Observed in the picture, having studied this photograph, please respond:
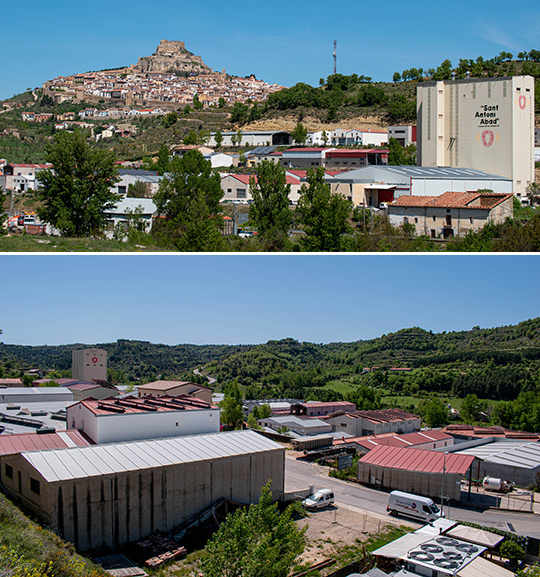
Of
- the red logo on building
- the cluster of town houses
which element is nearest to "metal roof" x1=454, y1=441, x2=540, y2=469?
the red logo on building

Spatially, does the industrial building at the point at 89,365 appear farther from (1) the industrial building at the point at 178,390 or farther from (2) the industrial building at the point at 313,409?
(2) the industrial building at the point at 313,409

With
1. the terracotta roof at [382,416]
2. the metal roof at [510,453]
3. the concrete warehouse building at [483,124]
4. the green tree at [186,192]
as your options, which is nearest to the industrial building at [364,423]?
the terracotta roof at [382,416]

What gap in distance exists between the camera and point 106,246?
1040 centimetres

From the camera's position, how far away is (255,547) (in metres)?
6.95

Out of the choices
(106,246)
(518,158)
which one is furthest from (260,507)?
(518,158)

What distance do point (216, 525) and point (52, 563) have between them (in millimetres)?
4150

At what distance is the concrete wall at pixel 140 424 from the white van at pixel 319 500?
2.88 metres

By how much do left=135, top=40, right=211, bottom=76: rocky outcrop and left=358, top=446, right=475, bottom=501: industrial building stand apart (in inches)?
4468

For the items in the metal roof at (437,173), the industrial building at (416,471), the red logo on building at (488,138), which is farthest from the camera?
the red logo on building at (488,138)

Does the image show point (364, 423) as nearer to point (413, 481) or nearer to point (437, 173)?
point (413, 481)

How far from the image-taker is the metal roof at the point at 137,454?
873 centimetres

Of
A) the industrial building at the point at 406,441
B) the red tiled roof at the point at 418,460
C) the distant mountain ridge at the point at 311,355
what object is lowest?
the distant mountain ridge at the point at 311,355

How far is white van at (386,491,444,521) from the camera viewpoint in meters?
10.7

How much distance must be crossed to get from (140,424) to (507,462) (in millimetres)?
8473
